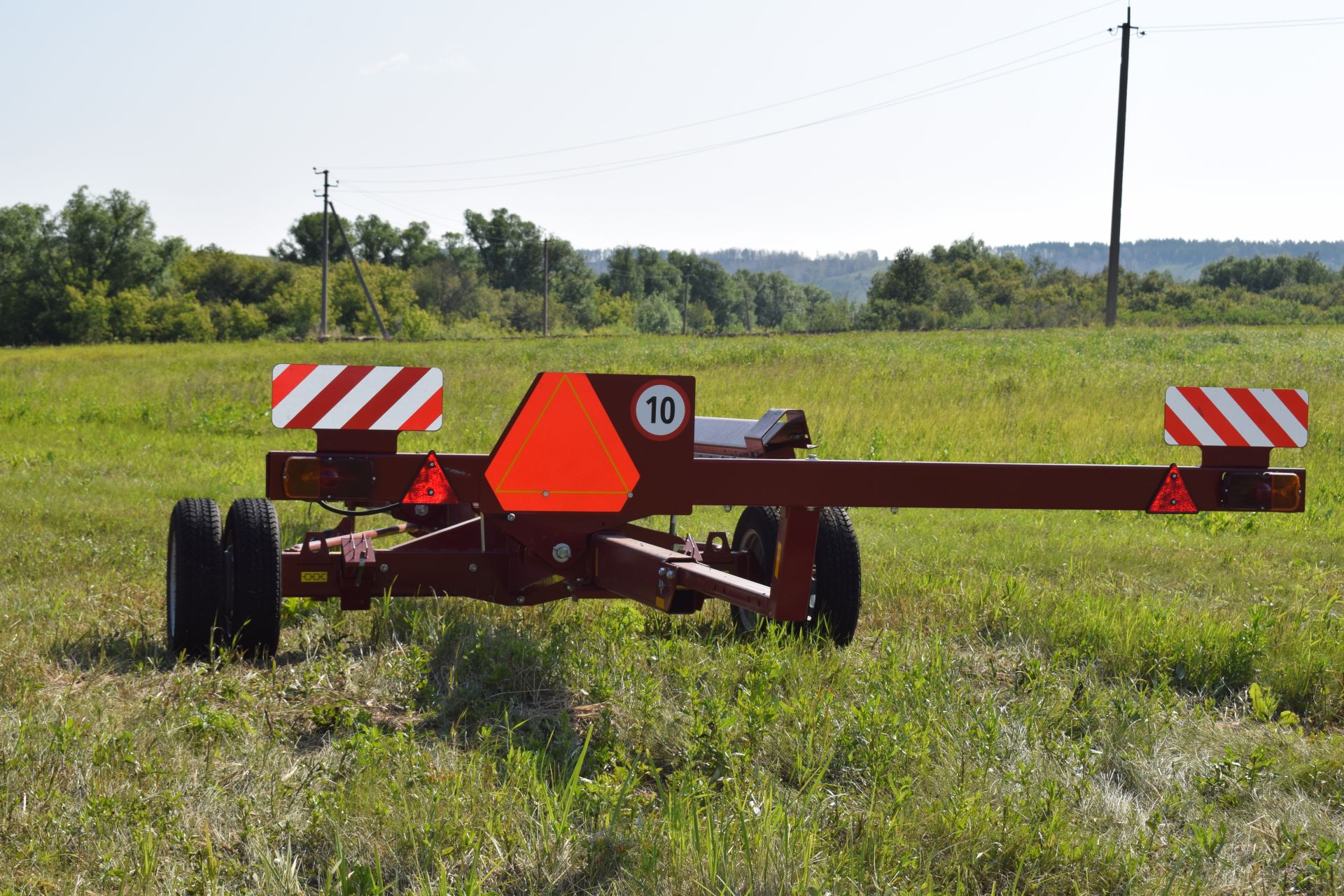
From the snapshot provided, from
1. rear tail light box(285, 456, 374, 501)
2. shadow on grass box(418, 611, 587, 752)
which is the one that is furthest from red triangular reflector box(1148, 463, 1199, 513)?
rear tail light box(285, 456, 374, 501)

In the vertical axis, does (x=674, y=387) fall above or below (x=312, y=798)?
above

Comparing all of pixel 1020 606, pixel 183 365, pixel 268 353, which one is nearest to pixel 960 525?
pixel 1020 606

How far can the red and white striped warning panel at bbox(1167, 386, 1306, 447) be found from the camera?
4.20m

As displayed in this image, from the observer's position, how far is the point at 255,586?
4.48 m

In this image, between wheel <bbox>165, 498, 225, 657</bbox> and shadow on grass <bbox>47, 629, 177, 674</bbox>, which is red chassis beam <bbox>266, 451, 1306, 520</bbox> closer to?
wheel <bbox>165, 498, 225, 657</bbox>

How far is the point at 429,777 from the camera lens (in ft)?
10.5

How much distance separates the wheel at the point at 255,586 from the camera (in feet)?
14.7

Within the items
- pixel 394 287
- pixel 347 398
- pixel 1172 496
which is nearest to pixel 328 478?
pixel 347 398

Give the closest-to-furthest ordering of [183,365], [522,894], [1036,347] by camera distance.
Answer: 1. [522,894]
2. [1036,347]
3. [183,365]

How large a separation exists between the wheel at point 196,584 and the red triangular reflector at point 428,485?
4.36 feet

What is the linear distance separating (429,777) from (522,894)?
592mm

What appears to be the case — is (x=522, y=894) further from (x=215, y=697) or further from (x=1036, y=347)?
(x=1036, y=347)

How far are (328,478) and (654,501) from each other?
3.41ft

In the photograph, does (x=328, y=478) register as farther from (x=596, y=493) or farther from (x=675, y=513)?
(x=675, y=513)
